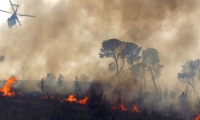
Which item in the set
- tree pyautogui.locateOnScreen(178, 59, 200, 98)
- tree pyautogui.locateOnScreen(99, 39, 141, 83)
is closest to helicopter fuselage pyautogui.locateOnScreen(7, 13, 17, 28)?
tree pyautogui.locateOnScreen(99, 39, 141, 83)

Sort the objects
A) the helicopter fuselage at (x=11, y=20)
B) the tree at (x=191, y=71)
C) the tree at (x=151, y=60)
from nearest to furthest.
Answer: the helicopter fuselage at (x=11, y=20), the tree at (x=191, y=71), the tree at (x=151, y=60)

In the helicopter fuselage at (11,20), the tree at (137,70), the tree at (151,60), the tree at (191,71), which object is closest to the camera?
the helicopter fuselage at (11,20)

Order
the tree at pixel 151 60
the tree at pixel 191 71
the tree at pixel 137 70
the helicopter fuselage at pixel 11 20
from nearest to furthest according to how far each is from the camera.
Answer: the helicopter fuselage at pixel 11 20
the tree at pixel 191 71
the tree at pixel 151 60
the tree at pixel 137 70

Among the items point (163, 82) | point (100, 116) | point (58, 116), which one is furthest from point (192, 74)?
point (58, 116)

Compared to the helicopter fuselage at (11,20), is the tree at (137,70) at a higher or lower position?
lower

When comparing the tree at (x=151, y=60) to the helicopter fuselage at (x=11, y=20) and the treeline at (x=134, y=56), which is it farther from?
the helicopter fuselage at (x=11, y=20)

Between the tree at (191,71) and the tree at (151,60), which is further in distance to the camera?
the tree at (151,60)

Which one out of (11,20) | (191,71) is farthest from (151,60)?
(11,20)

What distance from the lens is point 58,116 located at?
4538 centimetres

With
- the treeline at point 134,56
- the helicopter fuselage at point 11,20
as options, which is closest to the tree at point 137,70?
the treeline at point 134,56

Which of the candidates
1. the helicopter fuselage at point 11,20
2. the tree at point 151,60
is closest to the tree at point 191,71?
the tree at point 151,60

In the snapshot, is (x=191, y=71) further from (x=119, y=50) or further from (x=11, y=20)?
(x=11, y=20)

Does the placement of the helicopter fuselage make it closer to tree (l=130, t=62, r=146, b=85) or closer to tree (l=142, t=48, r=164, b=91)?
tree (l=130, t=62, r=146, b=85)

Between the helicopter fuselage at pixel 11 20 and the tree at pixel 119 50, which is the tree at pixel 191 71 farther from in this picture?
the helicopter fuselage at pixel 11 20
